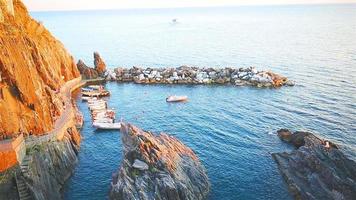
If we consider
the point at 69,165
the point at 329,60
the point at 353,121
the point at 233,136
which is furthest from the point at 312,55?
the point at 69,165

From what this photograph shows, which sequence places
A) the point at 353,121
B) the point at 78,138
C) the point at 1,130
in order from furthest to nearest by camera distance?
the point at 353,121, the point at 78,138, the point at 1,130

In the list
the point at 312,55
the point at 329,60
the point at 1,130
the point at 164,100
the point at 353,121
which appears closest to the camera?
the point at 1,130

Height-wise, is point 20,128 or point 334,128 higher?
point 20,128

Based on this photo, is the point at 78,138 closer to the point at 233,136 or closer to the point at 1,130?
the point at 1,130

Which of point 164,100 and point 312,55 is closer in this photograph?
point 164,100

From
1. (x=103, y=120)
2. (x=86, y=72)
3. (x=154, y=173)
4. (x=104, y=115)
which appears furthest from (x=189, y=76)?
(x=154, y=173)

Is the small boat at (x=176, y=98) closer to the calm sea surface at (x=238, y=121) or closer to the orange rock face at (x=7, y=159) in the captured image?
the calm sea surface at (x=238, y=121)
